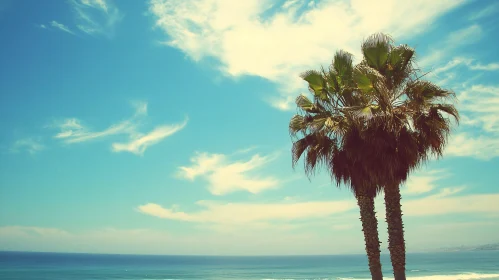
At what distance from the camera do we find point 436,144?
461 inches

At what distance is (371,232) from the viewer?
12.6m

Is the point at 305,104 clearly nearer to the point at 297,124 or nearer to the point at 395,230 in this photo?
the point at 297,124

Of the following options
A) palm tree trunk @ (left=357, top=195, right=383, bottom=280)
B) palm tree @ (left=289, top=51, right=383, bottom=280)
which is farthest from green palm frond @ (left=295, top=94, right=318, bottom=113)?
palm tree trunk @ (left=357, top=195, right=383, bottom=280)

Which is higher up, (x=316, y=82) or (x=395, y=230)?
(x=316, y=82)

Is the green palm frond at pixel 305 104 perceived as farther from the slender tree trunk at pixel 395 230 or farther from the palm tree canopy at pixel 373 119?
the slender tree trunk at pixel 395 230

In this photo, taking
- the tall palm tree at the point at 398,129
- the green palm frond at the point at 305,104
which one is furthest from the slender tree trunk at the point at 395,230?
the green palm frond at the point at 305,104

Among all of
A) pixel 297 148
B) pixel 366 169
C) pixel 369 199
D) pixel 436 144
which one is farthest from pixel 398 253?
pixel 297 148

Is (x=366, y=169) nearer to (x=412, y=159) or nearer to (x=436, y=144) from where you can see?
(x=412, y=159)

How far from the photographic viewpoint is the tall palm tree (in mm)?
11742

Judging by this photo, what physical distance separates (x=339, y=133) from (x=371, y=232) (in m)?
3.18

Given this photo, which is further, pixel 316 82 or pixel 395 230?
pixel 316 82

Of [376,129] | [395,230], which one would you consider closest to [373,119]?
[376,129]

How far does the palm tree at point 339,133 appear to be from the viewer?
12.5 meters

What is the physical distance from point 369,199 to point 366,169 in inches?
49.2
